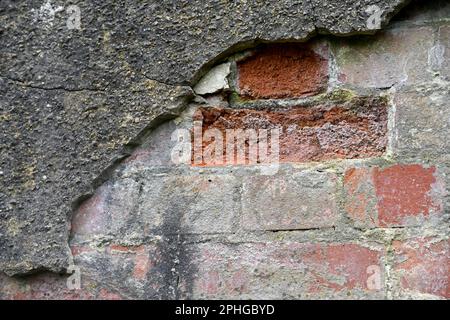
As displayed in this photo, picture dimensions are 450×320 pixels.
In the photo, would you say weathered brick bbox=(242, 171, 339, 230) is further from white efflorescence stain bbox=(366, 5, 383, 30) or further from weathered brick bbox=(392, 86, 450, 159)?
white efflorescence stain bbox=(366, 5, 383, 30)

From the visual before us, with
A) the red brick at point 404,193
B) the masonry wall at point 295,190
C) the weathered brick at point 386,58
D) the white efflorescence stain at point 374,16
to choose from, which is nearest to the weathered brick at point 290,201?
the masonry wall at point 295,190

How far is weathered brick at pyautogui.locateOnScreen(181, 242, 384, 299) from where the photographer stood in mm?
1449

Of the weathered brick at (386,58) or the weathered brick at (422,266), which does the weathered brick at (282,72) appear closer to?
the weathered brick at (386,58)

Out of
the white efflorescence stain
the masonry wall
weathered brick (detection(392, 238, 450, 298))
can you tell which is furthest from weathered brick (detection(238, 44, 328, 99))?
weathered brick (detection(392, 238, 450, 298))

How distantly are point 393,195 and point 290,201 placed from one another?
223 millimetres

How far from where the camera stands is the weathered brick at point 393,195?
143 cm

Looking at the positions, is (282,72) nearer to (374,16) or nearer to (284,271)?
(374,16)

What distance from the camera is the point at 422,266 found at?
56.2 inches

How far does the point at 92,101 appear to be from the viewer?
153 cm

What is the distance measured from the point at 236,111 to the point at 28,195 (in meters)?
0.51

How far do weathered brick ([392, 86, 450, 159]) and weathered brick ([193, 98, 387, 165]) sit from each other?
0.04 meters

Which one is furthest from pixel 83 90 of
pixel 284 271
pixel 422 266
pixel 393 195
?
pixel 422 266
